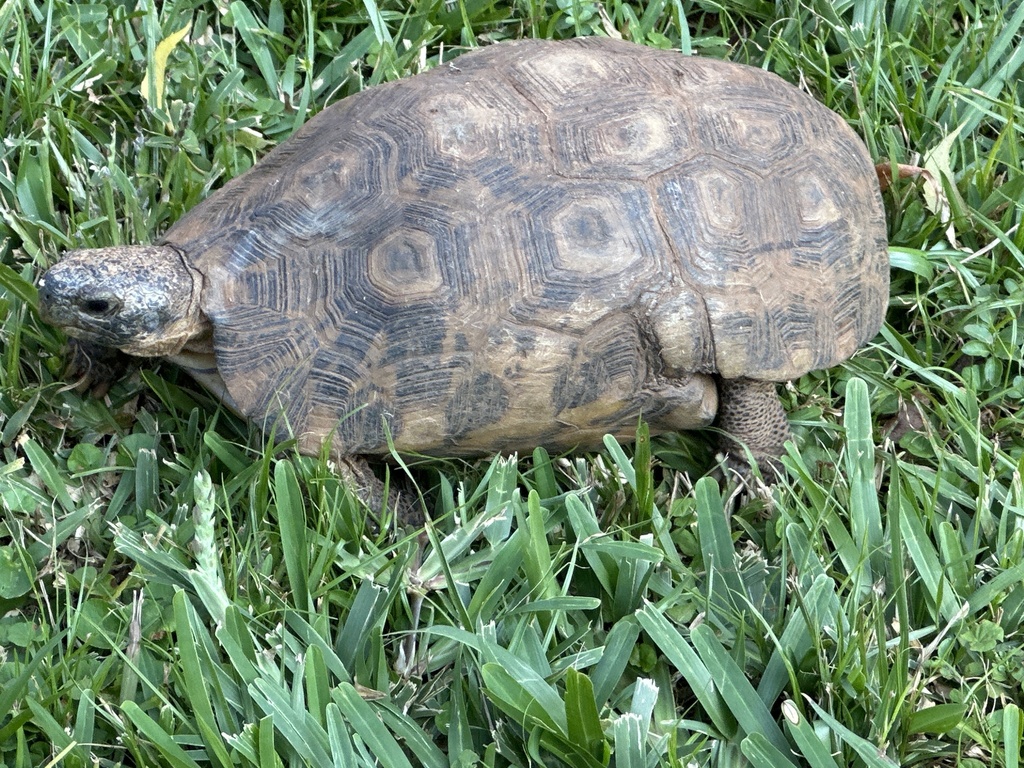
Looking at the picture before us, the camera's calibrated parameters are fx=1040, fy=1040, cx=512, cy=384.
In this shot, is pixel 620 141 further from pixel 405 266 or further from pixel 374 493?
pixel 374 493

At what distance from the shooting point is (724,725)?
248 cm

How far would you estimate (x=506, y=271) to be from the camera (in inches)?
111

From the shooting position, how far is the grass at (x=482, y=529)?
2.43 meters

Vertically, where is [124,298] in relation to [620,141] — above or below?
below

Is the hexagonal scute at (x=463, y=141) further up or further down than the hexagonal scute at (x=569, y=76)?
further down

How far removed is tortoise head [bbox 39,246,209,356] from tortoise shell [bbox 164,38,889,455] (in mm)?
88

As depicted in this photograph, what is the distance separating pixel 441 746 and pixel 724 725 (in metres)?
0.69

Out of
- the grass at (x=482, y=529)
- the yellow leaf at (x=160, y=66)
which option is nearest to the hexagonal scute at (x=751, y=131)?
the grass at (x=482, y=529)

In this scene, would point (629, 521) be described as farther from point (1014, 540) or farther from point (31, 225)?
point (31, 225)

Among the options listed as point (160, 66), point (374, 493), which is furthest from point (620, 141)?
point (160, 66)

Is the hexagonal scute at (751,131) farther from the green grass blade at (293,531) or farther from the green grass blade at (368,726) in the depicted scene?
the green grass blade at (368,726)

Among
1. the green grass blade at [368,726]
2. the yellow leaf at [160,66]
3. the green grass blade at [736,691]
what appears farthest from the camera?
the yellow leaf at [160,66]

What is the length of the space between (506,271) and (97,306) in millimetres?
1146

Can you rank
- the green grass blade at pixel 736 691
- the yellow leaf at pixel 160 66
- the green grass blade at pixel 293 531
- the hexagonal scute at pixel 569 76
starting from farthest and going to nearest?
the yellow leaf at pixel 160 66 → the hexagonal scute at pixel 569 76 → the green grass blade at pixel 293 531 → the green grass blade at pixel 736 691
